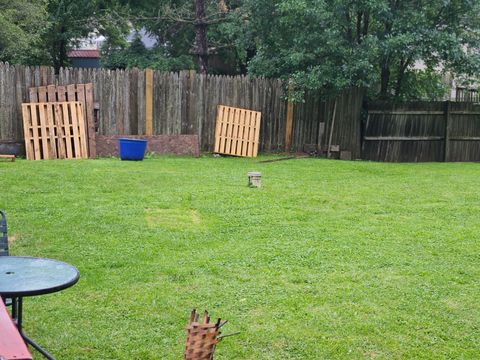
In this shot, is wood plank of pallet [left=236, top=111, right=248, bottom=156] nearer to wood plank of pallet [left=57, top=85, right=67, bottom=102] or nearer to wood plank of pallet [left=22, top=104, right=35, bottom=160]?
wood plank of pallet [left=57, top=85, right=67, bottom=102]

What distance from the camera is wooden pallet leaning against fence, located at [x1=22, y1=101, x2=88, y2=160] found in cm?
1202

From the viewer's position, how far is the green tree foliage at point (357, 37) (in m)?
13.0

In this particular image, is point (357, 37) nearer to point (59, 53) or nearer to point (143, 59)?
point (143, 59)

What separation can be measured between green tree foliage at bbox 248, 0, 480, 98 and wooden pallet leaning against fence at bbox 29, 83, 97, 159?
14.8 feet

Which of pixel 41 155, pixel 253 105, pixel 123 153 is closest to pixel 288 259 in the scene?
pixel 123 153

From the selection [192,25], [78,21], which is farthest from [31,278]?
[192,25]

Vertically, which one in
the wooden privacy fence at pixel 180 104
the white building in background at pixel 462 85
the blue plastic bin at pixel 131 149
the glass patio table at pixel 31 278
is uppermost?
the white building in background at pixel 462 85

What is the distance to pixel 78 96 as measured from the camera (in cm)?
1262

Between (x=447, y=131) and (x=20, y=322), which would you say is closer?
(x=20, y=322)

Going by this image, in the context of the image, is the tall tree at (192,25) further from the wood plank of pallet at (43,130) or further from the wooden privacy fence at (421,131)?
the wood plank of pallet at (43,130)

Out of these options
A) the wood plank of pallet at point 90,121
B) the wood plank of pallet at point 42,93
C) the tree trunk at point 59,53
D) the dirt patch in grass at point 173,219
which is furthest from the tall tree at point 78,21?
the dirt patch in grass at point 173,219

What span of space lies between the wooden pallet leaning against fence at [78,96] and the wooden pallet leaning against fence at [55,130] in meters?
0.17

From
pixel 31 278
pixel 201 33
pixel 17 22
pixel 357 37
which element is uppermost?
pixel 201 33

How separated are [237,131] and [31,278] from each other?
11180mm
